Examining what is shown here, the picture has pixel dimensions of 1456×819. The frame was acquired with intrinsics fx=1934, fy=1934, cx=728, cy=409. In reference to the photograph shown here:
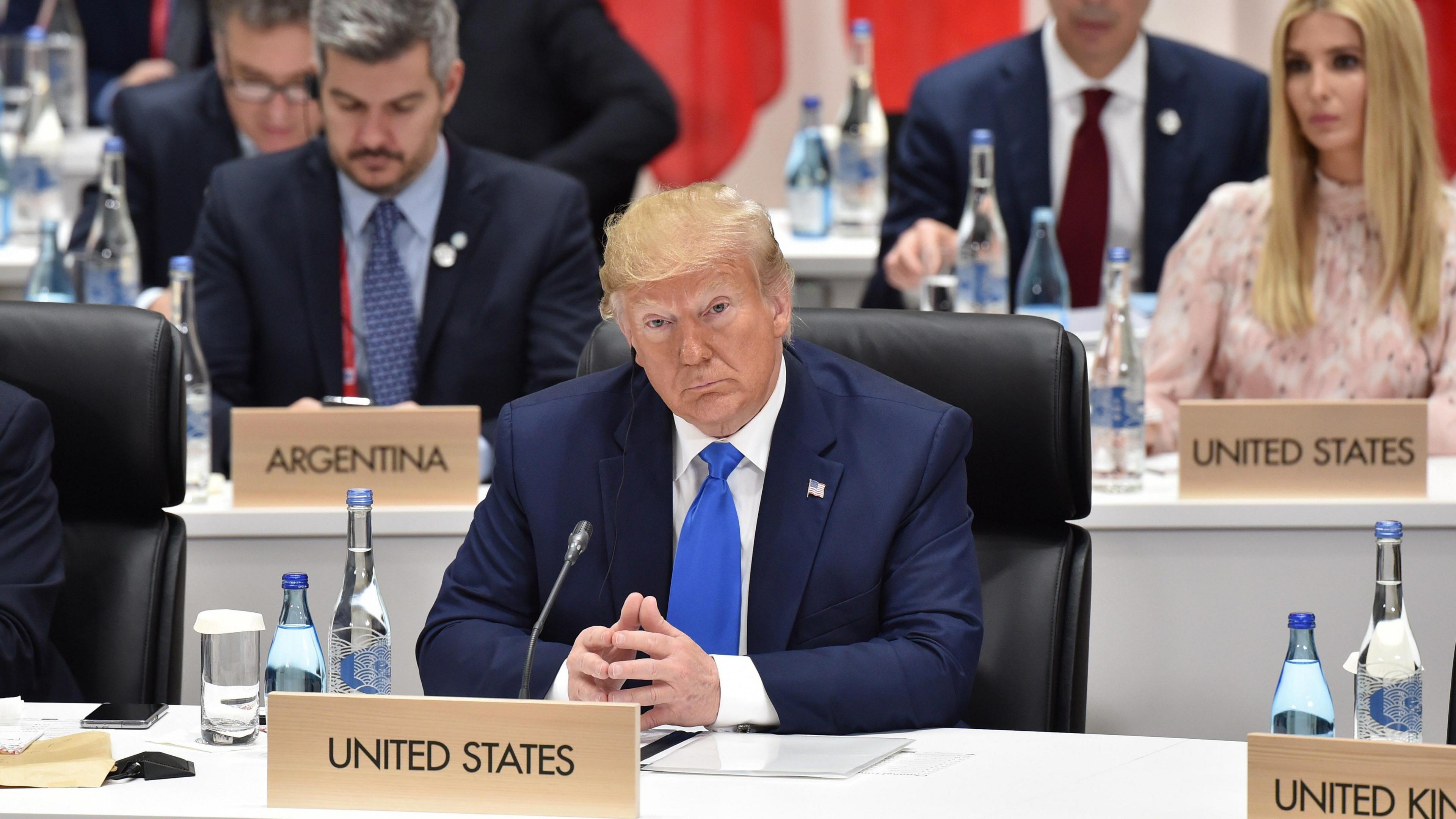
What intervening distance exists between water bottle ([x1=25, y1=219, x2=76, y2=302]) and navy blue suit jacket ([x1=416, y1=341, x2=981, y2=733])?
1.74 metres

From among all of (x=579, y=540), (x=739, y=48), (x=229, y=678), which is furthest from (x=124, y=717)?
(x=739, y=48)

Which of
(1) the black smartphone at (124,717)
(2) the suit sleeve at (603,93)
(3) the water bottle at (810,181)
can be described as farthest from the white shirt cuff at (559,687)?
(2) the suit sleeve at (603,93)

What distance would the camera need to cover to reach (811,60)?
5789 millimetres

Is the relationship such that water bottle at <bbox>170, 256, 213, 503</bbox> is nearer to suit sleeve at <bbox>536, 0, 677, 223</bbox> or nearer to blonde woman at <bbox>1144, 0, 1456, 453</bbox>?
blonde woman at <bbox>1144, 0, 1456, 453</bbox>

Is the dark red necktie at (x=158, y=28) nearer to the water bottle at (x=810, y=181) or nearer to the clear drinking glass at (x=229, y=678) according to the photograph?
the water bottle at (x=810, y=181)

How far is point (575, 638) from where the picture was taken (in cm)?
202

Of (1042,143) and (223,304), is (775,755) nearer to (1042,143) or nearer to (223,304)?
(223,304)

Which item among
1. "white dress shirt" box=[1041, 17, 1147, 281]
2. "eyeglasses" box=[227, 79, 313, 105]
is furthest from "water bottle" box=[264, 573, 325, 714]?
"white dress shirt" box=[1041, 17, 1147, 281]

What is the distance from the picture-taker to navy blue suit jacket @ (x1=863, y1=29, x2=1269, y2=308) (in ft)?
12.5

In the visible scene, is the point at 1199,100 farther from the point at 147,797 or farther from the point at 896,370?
the point at 147,797

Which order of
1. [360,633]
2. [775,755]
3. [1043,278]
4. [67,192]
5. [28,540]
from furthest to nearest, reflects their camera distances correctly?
[67,192], [1043,278], [28,540], [360,633], [775,755]

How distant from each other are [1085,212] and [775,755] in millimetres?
2335

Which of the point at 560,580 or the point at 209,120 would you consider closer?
the point at 560,580

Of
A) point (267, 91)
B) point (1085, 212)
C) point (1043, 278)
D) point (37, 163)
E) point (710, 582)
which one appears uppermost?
point (267, 91)
